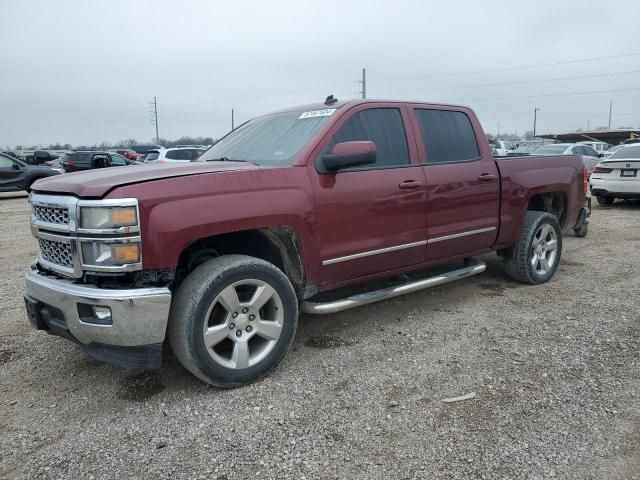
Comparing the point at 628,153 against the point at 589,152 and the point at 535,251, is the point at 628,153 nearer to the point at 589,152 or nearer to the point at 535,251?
the point at 589,152

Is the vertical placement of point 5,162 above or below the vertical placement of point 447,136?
below

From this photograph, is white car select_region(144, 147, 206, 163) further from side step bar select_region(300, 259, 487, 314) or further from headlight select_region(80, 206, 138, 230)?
headlight select_region(80, 206, 138, 230)

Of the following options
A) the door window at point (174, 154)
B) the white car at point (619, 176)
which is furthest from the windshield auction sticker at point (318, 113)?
the door window at point (174, 154)

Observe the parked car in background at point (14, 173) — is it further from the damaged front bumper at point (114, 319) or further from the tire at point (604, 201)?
the tire at point (604, 201)

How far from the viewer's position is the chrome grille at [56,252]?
298 centimetres

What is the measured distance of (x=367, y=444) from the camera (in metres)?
2.62

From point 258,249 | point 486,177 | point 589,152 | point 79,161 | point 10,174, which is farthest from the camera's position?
point 79,161

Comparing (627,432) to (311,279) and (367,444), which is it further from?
(311,279)

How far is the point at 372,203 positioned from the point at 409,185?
1.47ft

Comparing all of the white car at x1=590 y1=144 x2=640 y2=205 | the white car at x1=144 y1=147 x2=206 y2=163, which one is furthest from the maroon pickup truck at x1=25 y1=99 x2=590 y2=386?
the white car at x1=144 y1=147 x2=206 y2=163

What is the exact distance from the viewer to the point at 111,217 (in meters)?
2.76

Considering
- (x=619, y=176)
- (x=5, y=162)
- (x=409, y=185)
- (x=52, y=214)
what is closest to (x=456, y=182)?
(x=409, y=185)

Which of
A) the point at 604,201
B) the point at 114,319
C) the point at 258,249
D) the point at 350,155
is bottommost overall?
the point at 604,201

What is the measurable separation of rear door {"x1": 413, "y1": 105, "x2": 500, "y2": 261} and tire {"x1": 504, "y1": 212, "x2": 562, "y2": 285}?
0.49 metres
